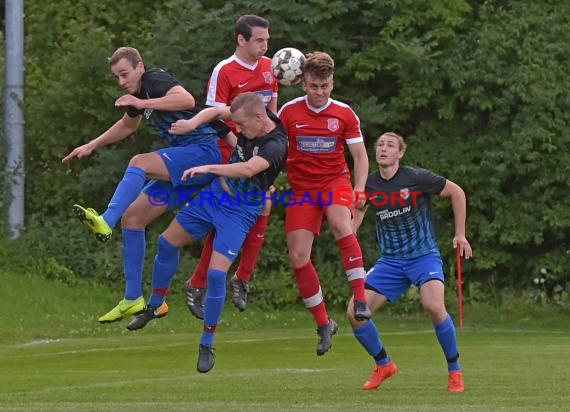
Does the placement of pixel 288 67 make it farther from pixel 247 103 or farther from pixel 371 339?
pixel 371 339

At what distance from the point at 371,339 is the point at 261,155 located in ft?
9.28

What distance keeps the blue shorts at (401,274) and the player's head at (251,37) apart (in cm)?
247

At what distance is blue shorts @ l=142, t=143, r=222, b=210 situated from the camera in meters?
12.0

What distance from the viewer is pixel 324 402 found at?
12.3 meters

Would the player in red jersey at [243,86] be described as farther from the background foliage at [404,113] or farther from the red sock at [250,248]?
the background foliage at [404,113]

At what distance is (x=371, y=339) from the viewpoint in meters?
13.5

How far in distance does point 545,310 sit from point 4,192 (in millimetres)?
10236

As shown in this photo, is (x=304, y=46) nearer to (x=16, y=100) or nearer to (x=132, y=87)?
(x=16, y=100)

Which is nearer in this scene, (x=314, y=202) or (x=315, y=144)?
(x=315, y=144)

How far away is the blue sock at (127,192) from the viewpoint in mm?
11621

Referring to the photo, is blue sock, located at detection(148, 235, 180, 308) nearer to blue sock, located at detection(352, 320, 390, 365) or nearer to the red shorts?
the red shorts

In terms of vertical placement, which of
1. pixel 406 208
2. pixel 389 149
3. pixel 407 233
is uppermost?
pixel 389 149

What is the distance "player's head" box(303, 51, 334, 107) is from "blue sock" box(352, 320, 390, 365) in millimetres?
2377

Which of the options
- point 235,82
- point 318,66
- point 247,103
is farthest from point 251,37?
point 247,103
